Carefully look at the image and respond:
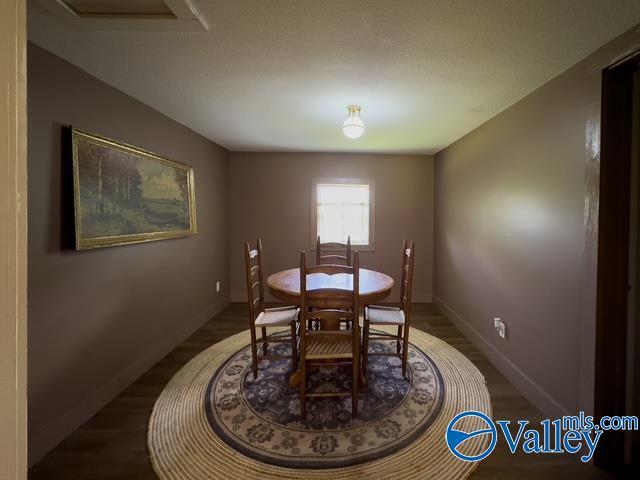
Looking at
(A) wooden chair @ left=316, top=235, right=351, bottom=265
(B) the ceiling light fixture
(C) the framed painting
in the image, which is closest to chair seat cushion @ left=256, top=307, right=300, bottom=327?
(A) wooden chair @ left=316, top=235, right=351, bottom=265

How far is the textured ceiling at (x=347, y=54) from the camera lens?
4.07 ft

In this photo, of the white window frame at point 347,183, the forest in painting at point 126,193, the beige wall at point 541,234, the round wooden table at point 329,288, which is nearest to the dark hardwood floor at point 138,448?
the beige wall at point 541,234

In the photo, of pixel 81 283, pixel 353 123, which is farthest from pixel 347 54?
pixel 81 283

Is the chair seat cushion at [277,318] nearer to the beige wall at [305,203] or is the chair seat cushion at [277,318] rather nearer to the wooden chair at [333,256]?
the wooden chair at [333,256]

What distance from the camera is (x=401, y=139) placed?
3201 mm

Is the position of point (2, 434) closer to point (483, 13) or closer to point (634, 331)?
point (483, 13)

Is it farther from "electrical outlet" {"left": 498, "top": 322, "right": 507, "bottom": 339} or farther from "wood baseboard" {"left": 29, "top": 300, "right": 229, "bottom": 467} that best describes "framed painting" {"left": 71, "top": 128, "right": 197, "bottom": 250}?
"electrical outlet" {"left": 498, "top": 322, "right": 507, "bottom": 339}

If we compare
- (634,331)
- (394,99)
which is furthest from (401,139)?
(634,331)

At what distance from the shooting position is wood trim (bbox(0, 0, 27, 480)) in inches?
17.5

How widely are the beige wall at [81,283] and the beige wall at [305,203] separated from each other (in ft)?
4.17

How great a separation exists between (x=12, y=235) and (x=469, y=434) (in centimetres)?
220

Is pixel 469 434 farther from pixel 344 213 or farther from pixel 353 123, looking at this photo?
pixel 344 213

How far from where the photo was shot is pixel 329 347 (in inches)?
70.8

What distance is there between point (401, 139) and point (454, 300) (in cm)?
208
